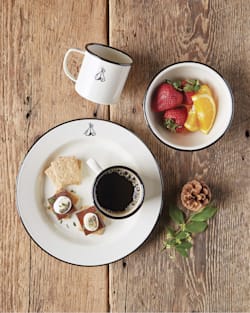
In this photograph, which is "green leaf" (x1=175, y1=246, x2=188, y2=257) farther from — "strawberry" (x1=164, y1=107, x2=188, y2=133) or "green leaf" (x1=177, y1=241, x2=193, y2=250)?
"strawberry" (x1=164, y1=107, x2=188, y2=133)

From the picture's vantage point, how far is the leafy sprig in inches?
49.5

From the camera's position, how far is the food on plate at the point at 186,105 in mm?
1215

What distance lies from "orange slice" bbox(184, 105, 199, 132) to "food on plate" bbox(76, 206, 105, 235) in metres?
0.28

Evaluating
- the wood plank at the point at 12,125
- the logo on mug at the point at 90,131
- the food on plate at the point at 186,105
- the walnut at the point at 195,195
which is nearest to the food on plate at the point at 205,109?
the food on plate at the point at 186,105

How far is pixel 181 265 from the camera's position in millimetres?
1295

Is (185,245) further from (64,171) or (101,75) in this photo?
(101,75)

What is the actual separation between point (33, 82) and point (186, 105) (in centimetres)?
35

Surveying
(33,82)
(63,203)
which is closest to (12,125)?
(33,82)

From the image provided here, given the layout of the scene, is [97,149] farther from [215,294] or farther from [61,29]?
[215,294]

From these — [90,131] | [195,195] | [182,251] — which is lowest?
[182,251]

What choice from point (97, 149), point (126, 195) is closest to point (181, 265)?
point (126, 195)

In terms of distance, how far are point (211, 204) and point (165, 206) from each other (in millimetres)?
105

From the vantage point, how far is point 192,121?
1.23 metres

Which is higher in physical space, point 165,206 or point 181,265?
point 165,206
